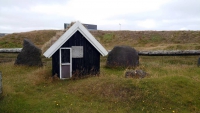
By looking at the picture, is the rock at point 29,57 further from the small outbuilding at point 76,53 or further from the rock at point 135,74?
the rock at point 135,74

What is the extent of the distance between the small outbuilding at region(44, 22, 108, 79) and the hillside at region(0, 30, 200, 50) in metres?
24.6

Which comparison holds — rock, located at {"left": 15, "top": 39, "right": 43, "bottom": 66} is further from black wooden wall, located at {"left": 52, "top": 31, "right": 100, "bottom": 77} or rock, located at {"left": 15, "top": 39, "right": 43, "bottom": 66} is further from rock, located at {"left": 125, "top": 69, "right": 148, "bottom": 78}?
rock, located at {"left": 125, "top": 69, "right": 148, "bottom": 78}

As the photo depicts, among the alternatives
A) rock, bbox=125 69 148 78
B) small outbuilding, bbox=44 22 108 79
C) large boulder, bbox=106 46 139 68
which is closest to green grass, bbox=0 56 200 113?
small outbuilding, bbox=44 22 108 79

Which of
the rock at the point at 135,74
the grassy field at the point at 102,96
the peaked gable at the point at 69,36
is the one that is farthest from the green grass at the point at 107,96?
the peaked gable at the point at 69,36

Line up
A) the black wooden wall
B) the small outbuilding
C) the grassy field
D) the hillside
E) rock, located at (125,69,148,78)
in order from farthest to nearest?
the hillside → the black wooden wall → the small outbuilding → rock, located at (125,69,148,78) → the grassy field

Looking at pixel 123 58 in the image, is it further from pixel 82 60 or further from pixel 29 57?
pixel 29 57

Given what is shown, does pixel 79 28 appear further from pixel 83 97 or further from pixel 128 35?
→ pixel 128 35

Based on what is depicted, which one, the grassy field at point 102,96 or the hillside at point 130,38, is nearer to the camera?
the grassy field at point 102,96

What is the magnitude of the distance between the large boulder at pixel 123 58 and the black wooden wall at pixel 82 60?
427 cm

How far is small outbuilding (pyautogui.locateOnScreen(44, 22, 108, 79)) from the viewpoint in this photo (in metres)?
13.1

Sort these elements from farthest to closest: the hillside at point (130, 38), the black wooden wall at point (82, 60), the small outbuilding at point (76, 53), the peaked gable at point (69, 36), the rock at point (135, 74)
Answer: the hillside at point (130, 38), the black wooden wall at point (82, 60), the small outbuilding at point (76, 53), the peaked gable at point (69, 36), the rock at point (135, 74)

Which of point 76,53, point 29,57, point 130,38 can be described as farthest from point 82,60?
A: point 130,38

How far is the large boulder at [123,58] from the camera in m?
18.0

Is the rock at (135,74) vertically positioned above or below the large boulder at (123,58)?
below
